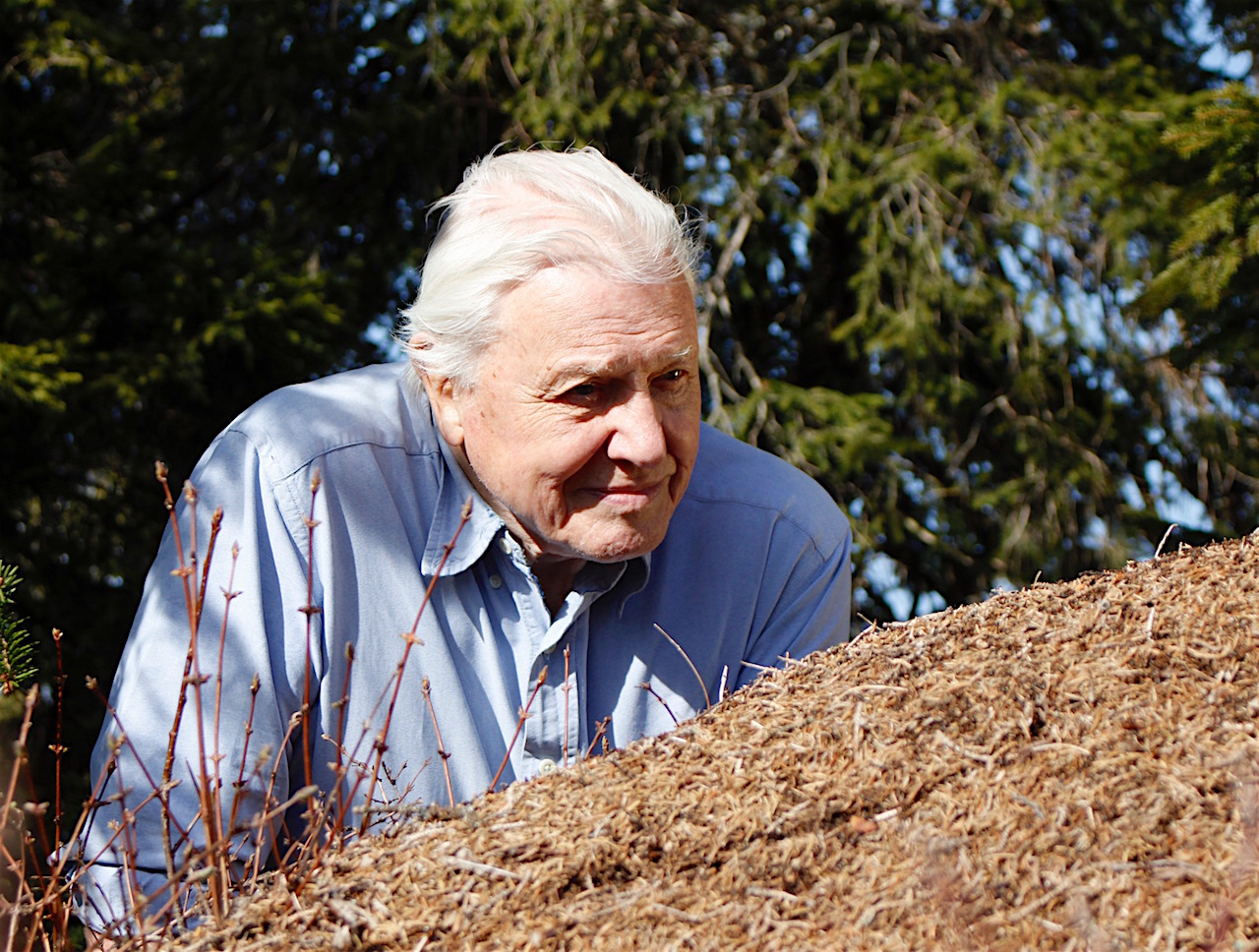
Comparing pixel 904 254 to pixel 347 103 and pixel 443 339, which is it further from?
pixel 443 339

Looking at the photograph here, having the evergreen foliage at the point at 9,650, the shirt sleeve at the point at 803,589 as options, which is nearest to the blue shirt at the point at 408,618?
the shirt sleeve at the point at 803,589

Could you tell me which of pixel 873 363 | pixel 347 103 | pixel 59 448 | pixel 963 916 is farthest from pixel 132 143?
pixel 963 916

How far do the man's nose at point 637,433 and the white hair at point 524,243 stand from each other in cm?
25

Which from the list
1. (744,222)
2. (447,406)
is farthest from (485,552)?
(744,222)

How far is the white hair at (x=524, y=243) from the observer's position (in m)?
2.30

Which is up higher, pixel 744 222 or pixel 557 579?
pixel 744 222

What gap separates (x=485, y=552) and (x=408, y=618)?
8.4 inches

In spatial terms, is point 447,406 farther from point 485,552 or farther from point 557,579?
point 557,579

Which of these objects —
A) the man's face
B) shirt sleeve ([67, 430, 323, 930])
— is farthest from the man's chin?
shirt sleeve ([67, 430, 323, 930])

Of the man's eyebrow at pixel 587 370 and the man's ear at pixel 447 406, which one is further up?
the man's eyebrow at pixel 587 370

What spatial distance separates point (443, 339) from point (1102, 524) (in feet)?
14.5

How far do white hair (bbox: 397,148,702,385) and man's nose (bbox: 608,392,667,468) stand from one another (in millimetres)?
248

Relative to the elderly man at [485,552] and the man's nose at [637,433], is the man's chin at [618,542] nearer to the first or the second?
the elderly man at [485,552]

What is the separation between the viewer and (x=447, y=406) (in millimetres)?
2506
